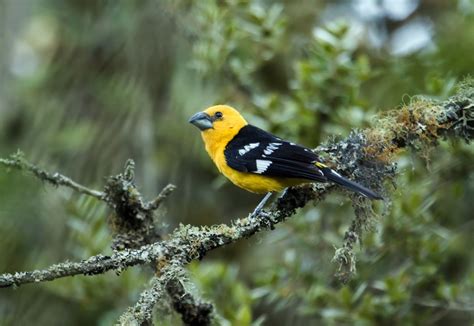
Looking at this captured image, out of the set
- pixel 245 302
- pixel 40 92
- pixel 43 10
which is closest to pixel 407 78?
pixel 245 302

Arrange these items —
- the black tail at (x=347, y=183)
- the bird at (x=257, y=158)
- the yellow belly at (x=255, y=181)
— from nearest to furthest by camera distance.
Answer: the black tail at (x=347, y=183) < the bird at (x=257, y=158) < the yellow belly at (x=255, y=181)

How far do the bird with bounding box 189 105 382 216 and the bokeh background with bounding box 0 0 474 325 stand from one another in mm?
298

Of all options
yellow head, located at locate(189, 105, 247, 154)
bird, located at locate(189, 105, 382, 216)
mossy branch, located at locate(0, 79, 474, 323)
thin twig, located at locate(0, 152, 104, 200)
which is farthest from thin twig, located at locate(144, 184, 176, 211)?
yellow head, located at locate(189, 105, 247, 154)

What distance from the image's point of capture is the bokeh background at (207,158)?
416 centimetres

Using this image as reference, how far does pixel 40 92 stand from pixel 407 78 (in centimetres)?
272

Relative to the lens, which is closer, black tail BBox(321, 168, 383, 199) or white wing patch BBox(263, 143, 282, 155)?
black tail BBox(321, 168, 383, 199)

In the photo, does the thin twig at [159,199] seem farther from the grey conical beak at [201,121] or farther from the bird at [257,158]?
the grey conical beak at [201,121]

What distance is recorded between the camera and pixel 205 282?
4441mm

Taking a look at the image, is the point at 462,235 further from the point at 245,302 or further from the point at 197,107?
the point at 197,107

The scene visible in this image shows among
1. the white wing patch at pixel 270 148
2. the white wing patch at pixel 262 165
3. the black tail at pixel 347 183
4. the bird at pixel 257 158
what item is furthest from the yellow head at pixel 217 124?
the black tail at pixel 347 183

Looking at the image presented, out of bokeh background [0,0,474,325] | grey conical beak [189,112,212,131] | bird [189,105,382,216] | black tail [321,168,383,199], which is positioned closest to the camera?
black tail [321,168,383,199]

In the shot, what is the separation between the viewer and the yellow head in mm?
4262

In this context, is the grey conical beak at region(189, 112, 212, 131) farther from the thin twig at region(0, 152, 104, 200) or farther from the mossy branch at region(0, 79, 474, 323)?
the thin twig at region(0, 152, 104, 200)

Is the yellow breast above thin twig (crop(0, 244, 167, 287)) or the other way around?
above
